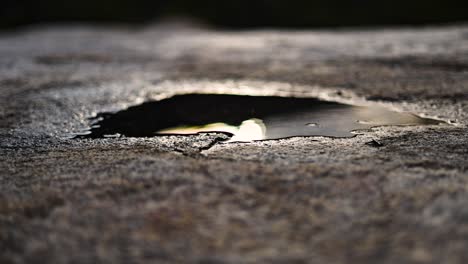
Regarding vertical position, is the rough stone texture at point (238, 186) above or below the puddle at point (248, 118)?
below

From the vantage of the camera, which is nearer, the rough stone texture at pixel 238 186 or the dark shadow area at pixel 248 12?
the rough stone texture at pixel 238 186

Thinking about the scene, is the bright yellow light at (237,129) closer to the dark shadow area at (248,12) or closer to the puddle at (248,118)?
the puddle at (248,118)

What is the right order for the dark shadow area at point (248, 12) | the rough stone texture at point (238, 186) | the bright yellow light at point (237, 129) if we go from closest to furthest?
the rough stone texture at point (238, 186) < the bright yellow light at point (237, 129) < the dark shadow area at point (248, 12)

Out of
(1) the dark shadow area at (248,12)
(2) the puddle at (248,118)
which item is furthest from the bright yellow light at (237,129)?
(1) the dark shadow area at (248,12)

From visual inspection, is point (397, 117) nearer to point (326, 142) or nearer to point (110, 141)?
point (326, 142)

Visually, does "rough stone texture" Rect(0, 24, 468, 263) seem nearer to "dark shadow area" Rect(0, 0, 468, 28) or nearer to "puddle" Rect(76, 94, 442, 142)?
"puddle" Rect(76, 94, 442, 142)

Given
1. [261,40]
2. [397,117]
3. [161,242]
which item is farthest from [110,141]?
[261,40]

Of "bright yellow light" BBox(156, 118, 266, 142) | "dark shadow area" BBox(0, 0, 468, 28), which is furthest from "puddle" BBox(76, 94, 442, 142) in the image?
"dark shadow area" BBox(0, 0, 468, 28)
